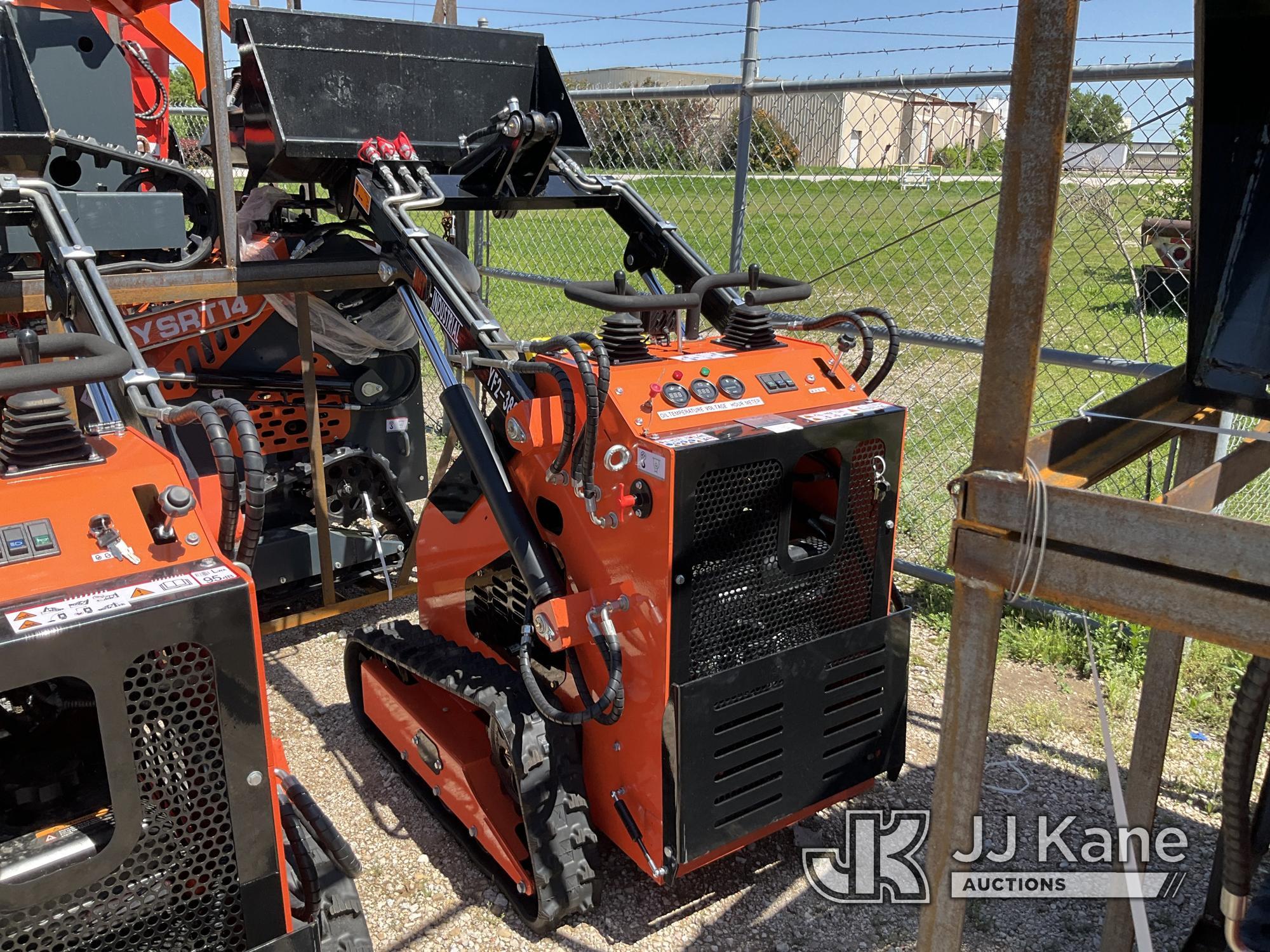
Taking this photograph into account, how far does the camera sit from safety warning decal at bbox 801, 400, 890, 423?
291 cm

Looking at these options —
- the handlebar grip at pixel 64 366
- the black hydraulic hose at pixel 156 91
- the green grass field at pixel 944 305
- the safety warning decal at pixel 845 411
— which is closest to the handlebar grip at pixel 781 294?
the safety warning decal at pixel 845 411

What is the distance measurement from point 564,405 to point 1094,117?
3069 mm

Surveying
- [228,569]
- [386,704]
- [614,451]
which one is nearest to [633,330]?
[614,451]

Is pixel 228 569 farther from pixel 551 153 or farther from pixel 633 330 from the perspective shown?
pixel 551 153

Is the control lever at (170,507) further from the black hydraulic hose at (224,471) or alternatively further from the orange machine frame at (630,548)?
the orange machine frame at (630,548)

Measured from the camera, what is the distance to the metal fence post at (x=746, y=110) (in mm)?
4832

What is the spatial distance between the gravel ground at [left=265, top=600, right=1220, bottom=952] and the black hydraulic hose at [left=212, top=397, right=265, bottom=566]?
155cm

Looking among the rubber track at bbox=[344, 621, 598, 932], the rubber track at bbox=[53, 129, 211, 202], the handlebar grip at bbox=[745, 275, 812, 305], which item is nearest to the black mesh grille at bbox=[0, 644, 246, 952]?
the rubber track at bbox=[344, 621, 598, 932]

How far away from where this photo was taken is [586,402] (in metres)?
2.70

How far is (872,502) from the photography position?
3088 mm

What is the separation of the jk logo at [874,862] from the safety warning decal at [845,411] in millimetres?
1292

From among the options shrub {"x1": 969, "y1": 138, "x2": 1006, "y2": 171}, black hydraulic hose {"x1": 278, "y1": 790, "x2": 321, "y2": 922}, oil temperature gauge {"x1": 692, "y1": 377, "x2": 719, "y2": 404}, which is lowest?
black hydraulic hose {"x1": 278, "y1": 790, "x2": 321, "y2": 922}

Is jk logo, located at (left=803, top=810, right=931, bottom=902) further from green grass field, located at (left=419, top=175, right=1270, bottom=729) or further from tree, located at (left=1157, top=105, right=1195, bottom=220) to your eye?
tree, located at (left=1157, top=105, right=1195, bottom=220)

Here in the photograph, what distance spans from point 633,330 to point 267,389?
2.43 m
